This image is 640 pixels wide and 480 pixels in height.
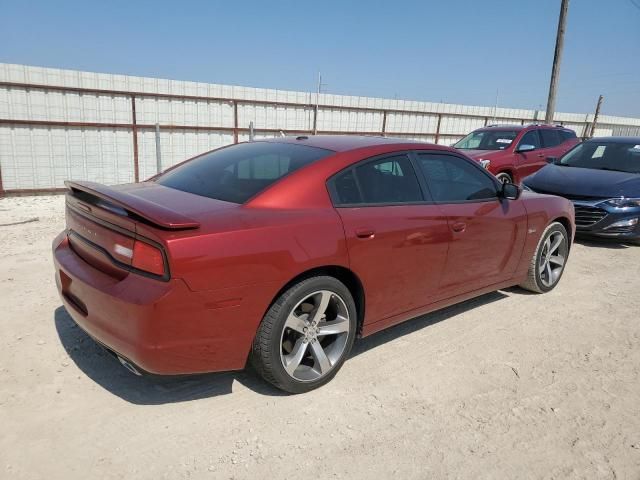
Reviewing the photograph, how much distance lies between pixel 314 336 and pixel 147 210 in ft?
3.97

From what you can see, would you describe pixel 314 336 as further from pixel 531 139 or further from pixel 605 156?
pixel 531 139

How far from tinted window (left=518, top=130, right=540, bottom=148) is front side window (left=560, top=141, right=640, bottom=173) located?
173cm

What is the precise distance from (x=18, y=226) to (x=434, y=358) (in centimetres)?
618

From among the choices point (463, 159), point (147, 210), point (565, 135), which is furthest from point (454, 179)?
point (565, 135)

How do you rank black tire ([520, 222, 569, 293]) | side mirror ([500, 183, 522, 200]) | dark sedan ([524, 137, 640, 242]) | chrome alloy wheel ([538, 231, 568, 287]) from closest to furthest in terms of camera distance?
side mirror ([500, 183, 522, 200]) → black tire ([520, 222, 569, 293]) → chrome alloy wheel ([538, 231, 568, 287]) → dark sedan ([524, 137, 640, 242])

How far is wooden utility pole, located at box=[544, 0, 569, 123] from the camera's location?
55.1 ft

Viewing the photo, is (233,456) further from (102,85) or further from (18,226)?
(102,85)

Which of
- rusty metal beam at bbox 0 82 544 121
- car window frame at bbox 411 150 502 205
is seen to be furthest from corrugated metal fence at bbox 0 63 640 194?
car window frame at bbox 411 150 502 205

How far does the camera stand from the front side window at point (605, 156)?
24.5 ft

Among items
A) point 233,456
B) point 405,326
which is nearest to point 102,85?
point 405,326

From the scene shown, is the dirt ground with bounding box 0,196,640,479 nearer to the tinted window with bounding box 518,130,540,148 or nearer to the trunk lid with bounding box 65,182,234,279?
the trunk lid with bounding box 65,182,234,279

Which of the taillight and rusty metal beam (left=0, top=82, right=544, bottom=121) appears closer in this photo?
the taillight

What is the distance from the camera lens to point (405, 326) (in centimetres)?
394

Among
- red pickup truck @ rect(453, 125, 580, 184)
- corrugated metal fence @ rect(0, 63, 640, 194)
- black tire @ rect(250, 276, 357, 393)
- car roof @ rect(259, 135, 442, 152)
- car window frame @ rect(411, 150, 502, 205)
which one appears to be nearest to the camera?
black tire @ rect(250, 276, 357, 393)
